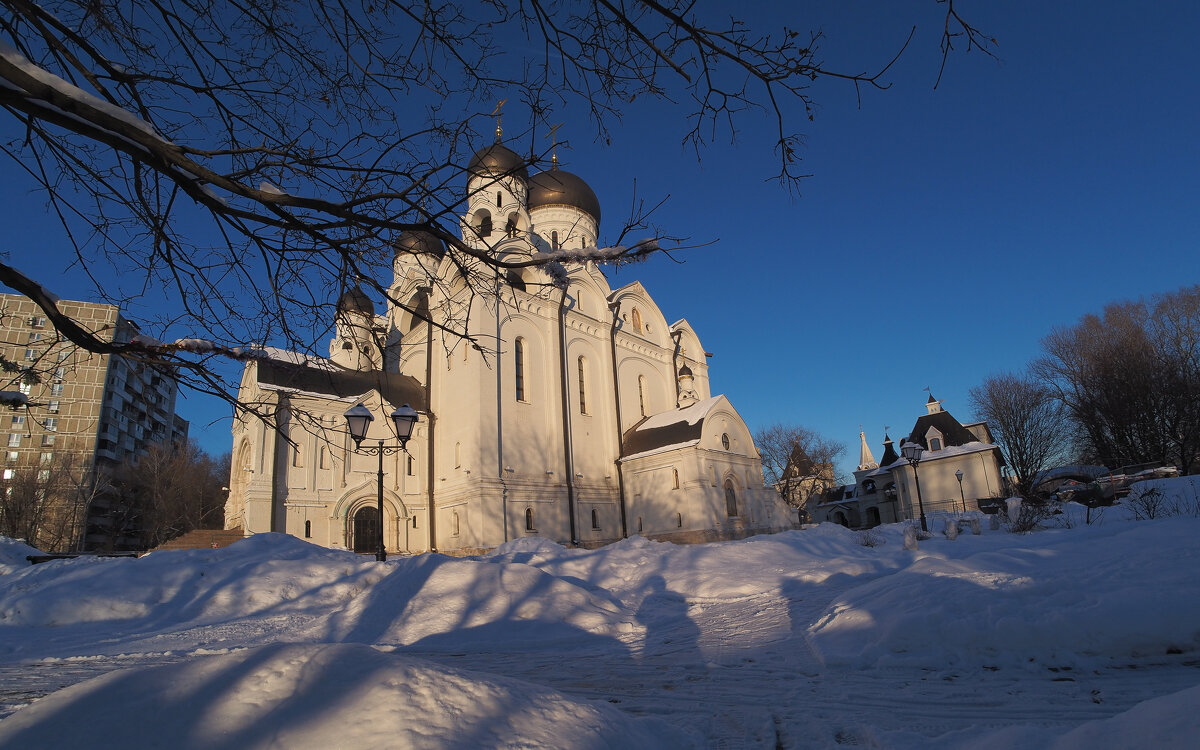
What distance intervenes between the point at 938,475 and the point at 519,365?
25504 mm

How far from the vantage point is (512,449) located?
23203mm

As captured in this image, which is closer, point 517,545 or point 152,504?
point 517,545

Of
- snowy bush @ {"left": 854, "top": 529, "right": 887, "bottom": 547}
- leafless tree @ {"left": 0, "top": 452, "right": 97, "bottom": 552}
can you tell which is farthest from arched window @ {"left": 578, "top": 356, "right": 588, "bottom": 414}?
leafless tree @ {"left": 0, "top": 452, "right": 97, "bottom": 552}

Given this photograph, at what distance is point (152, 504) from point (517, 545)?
3622 centimetres

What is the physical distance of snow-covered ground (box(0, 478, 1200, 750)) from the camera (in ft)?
7.23

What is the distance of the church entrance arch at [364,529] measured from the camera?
22.1 m

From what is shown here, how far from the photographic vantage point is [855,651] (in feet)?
15.9

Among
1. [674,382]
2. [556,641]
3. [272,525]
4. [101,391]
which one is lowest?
[556,641]

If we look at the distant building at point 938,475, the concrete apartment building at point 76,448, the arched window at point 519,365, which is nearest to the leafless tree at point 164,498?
the concrete apartment building at point 76,448

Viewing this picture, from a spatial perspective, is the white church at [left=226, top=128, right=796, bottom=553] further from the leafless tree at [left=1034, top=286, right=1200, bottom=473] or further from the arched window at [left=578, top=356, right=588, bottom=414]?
the leafless tree at [left=1034, top=286, right=1200, bottom=473]

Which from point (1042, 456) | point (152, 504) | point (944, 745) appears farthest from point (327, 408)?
point (1042, 456)

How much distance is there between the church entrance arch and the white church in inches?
2.3

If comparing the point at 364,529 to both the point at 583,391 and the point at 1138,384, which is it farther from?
the point at 1138,384

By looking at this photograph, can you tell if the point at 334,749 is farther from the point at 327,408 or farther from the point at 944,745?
the point at 327,408
